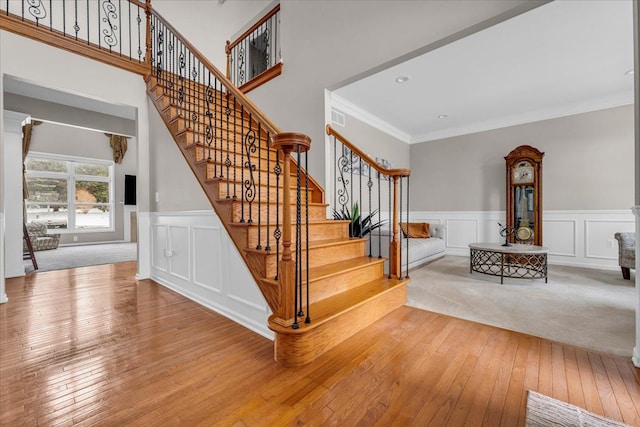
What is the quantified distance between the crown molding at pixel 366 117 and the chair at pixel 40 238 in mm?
7244

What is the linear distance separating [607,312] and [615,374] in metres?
1.29

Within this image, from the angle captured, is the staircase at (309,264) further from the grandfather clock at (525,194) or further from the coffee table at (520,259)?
the grandfather clock at (525,194)

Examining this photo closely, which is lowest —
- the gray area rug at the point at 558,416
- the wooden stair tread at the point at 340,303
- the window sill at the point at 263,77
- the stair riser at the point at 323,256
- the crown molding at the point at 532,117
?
the gray area rug at the point at 558,416

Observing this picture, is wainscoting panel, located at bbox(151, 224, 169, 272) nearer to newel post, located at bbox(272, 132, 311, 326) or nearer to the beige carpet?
newel post, located at bbox(272, 132, 311, 326)

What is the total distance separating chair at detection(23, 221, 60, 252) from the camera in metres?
5.95

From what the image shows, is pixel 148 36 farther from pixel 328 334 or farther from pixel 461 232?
pixel 461 232

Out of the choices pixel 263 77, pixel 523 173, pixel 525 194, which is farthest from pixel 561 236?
pixel 263 77

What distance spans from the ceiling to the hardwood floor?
9.60ft

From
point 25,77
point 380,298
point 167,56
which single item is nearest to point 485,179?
point 380,298

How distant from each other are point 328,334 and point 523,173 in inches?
197

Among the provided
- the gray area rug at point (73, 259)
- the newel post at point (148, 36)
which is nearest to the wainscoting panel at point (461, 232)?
the newel post at point (148, 36)

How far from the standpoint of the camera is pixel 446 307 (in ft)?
8.34

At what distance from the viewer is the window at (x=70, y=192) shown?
693 centimetres

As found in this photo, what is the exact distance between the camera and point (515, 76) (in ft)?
11.7
